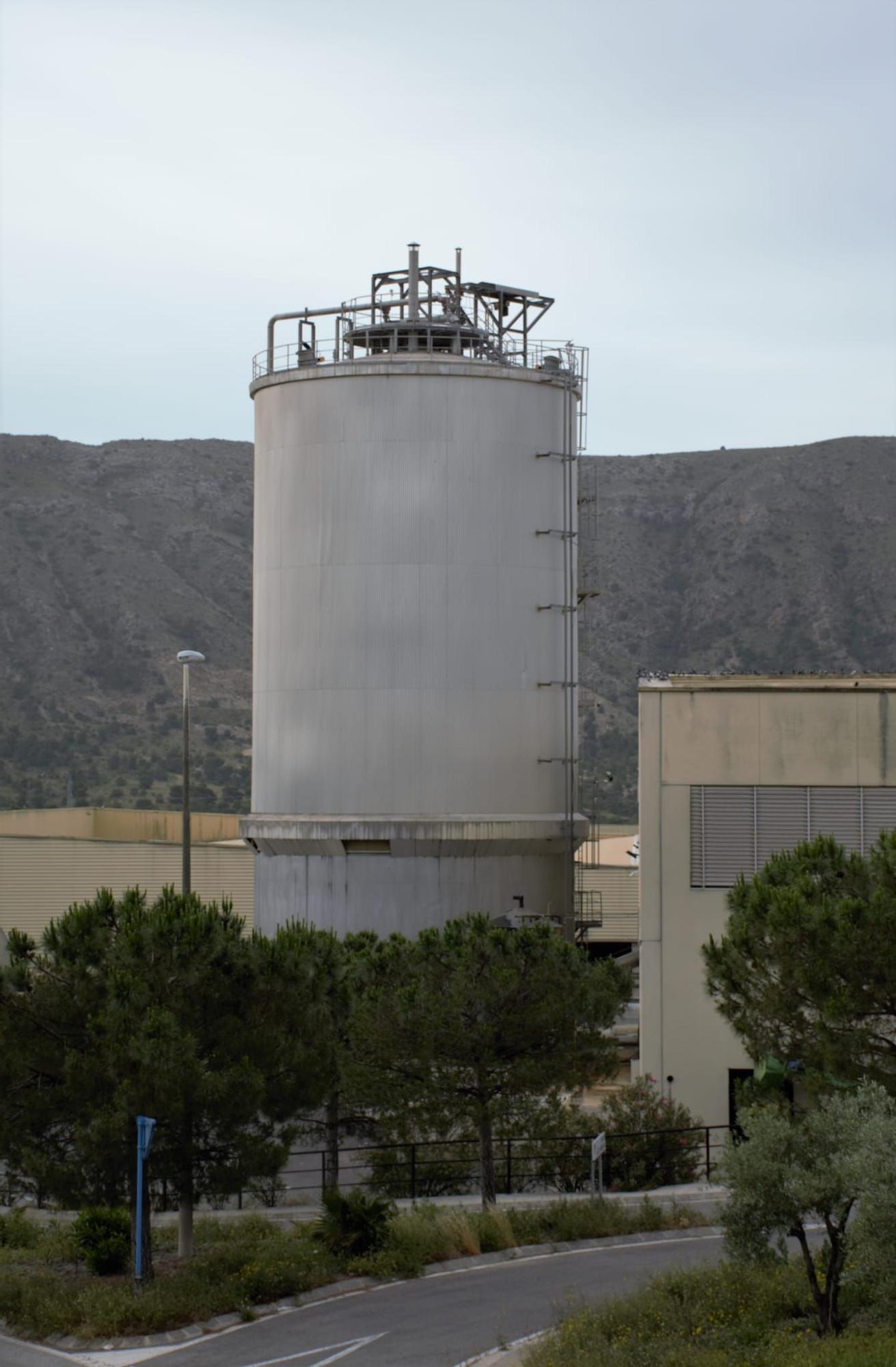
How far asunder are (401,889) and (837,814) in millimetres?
8737

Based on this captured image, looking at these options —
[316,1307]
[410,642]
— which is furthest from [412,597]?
[316,1307]

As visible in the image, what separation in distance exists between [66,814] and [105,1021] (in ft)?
165

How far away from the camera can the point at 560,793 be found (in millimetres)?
36906

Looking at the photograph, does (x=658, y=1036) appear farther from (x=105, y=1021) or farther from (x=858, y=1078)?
(x=105, y=1021)

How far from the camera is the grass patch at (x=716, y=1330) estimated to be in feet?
52.2

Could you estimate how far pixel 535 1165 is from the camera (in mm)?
27844

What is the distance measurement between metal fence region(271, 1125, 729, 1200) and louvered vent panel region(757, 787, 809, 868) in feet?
20.3

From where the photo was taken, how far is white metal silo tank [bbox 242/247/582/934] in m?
35.6

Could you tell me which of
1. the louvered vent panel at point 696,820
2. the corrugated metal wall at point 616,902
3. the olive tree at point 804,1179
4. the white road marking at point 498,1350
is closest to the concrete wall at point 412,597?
the louvered vent panel at point 696,820

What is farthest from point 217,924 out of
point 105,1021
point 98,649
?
point 98,649

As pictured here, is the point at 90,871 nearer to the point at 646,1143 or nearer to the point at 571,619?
the point at 571,619

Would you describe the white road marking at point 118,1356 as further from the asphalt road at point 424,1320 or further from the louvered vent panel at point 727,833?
the louvered vent panel at point 727,833

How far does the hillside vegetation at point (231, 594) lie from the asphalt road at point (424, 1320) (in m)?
78.7

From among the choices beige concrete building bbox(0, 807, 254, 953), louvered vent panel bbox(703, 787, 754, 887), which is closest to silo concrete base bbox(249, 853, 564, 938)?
louvered vent panel bbox(703, 787, 754, 887)
